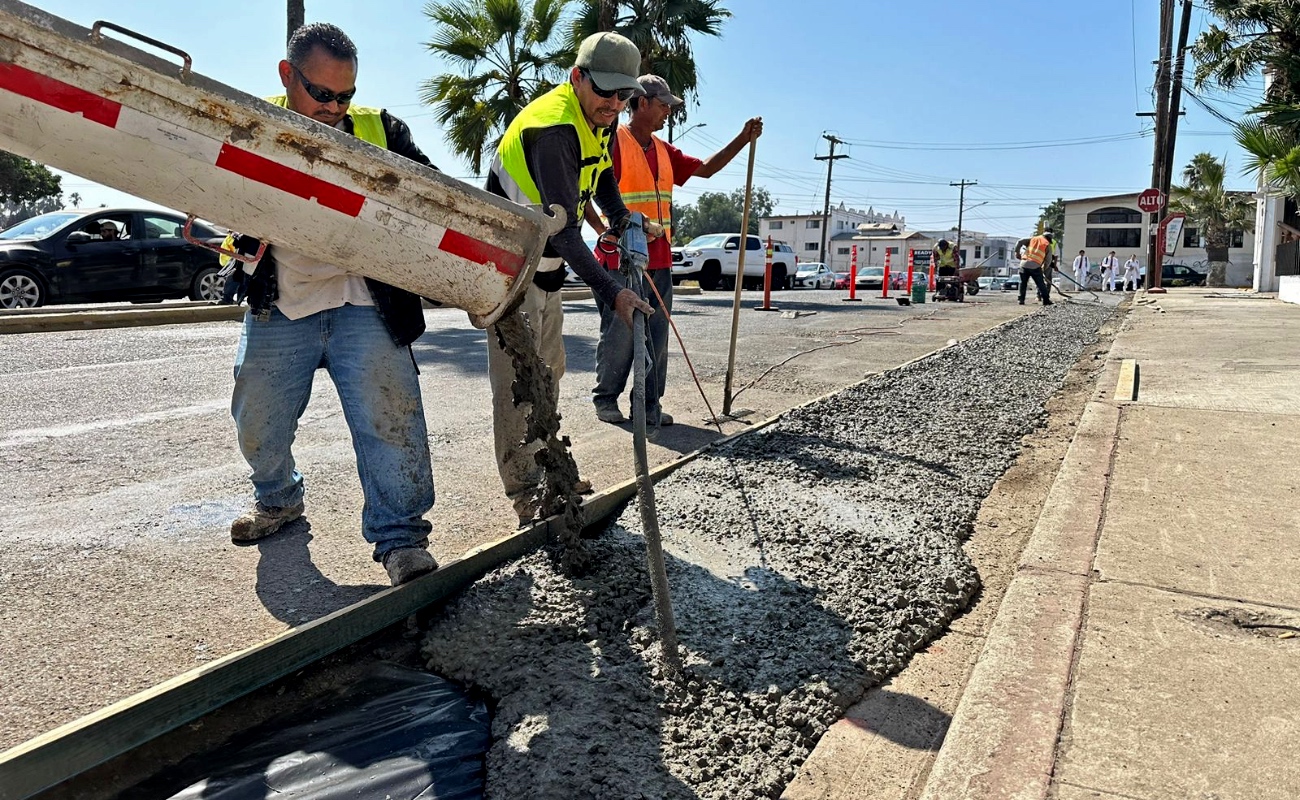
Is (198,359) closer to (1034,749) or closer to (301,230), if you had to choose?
(301,230)

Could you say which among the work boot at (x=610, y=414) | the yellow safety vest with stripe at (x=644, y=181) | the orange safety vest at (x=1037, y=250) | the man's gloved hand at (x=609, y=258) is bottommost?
the work boot at (x=610, y=414)

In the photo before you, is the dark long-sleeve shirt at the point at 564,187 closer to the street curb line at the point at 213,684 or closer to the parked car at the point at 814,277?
the street curb line at the point at 213,684

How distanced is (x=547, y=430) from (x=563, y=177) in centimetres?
88

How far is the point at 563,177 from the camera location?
3150mm

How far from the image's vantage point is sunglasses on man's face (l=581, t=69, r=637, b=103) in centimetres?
324

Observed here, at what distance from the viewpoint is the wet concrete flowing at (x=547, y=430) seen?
9.66 feet

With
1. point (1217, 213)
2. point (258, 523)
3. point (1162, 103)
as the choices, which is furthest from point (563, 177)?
point (1217, 213)

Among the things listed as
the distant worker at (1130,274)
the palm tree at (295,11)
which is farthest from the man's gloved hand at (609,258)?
the distant worker at (1130,274)

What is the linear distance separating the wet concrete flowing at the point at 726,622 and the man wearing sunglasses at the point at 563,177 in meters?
0.57

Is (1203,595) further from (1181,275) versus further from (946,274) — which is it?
(1181,275)

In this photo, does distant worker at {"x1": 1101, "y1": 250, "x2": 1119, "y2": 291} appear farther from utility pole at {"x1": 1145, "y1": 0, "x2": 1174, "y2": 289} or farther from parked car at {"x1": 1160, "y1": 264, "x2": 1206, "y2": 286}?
parked car at {"x1": 1160, "y1": 264, "x2": 1206, "y2": 286}

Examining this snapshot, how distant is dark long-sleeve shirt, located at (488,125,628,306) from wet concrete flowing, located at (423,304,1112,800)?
37.1 inches

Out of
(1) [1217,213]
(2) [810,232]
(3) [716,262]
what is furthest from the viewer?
(2) [810,232]

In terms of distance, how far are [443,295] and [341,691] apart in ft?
3.65
